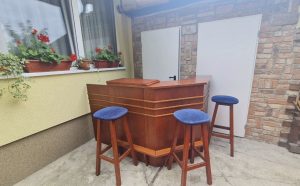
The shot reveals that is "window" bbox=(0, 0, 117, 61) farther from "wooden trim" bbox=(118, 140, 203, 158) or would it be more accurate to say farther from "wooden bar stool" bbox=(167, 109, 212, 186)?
"wooden bar stool" bbox=(167, 109, 212, 186)

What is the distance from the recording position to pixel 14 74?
1624 millimetres

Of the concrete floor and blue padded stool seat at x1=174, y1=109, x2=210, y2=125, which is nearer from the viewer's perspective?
blue padded stool seat at x1=174, y1=109, x2=210, y2=125

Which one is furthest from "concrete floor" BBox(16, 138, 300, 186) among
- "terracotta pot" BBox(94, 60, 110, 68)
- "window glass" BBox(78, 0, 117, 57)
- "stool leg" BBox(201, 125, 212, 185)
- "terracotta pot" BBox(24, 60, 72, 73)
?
"window glass" BBox(78, 0, 117, 57)

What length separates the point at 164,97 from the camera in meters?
1.78

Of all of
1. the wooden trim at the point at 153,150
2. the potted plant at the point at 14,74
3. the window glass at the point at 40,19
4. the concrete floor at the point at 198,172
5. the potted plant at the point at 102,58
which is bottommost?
the concrete floor at the point at 198,172

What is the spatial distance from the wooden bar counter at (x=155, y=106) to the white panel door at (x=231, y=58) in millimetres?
Result: 951

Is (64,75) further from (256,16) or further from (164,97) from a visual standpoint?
(256,16)

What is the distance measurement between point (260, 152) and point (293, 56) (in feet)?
4.78

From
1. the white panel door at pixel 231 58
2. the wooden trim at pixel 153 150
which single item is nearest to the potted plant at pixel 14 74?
the wooden trim at pixel 153 150

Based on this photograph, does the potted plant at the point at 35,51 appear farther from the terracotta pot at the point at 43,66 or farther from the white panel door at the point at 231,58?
the white panel door at the point at 231,58

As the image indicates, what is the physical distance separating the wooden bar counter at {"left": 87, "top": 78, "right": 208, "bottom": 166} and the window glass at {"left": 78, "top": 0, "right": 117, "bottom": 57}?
4.23ft

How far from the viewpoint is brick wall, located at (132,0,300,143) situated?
2111mm

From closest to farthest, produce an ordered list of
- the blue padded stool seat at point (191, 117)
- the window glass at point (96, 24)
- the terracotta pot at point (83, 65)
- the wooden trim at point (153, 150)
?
the blue padded stool seat at point (191, 117)
the wooden trim at point (153, 150)
the terracotta pot at point (83, 65)
the window glass at point (96, 24)

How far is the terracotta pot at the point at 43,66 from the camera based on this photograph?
1788mm
